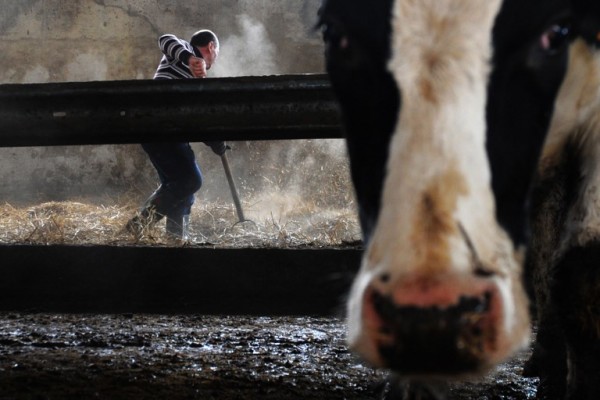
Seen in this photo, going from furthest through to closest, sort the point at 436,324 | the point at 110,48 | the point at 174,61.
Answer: the point at 110,48 < the point at 174,61 < the point at 436,324

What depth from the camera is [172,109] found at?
3.02 metres

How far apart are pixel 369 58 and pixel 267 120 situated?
1.56 meters

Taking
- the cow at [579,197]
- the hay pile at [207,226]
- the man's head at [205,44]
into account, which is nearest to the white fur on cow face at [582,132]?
the cow at [579,197]

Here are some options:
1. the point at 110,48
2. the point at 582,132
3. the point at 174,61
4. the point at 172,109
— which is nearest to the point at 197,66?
the point at 174,61

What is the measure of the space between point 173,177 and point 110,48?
5029 millimetres

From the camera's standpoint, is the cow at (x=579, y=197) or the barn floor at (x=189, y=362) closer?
the cow at (x=579, y=197)

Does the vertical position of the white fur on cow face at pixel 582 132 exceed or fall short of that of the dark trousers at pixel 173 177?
it falls short

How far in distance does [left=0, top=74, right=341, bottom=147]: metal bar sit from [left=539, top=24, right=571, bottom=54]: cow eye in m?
1.54

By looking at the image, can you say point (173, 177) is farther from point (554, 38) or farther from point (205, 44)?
point (554, 38)

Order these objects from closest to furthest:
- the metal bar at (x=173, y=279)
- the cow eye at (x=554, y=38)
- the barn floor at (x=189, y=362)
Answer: the cow eye at (x=554, y=38) < the barn floor at (x=189, y=362) < the metal bar at (x=173, y=279)

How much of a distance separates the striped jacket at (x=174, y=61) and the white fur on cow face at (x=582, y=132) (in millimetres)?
4742

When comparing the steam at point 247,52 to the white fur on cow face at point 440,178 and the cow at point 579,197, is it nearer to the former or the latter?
the cow at point 579,197

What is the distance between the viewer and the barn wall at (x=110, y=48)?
10.2m

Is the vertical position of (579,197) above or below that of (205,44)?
below
